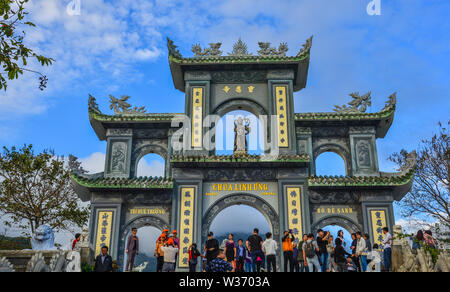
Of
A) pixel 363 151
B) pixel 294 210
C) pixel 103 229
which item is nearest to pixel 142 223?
pixel 103 229

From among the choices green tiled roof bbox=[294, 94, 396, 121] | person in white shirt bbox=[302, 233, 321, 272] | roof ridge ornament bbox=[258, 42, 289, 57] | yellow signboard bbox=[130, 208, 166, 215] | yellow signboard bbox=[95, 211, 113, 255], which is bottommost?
→ person in white shirt bbox=[302, 233, 321, 272]

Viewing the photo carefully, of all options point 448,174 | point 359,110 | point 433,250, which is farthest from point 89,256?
point 448,174

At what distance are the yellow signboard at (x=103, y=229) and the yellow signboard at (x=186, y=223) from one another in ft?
10.4

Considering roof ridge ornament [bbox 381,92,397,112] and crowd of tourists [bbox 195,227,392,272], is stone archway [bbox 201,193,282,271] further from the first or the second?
roof ridge ornament [bbox 381,92,397,112]

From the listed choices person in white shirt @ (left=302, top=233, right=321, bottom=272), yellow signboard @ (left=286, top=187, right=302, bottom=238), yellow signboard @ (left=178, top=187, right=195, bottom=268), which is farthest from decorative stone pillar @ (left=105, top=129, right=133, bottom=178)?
person in white shirt @ (left=302, top=233, right=321, bottom=272)

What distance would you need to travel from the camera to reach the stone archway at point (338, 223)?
1964cm

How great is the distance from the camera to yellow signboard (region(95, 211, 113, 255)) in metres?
19.5

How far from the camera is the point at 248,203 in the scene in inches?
791

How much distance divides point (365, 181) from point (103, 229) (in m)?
11.5

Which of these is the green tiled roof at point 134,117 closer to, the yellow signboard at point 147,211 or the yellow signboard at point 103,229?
the yellow signboard at point 147,211

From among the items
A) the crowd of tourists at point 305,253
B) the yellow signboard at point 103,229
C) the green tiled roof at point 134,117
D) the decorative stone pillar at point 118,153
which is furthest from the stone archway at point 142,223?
the crowd of tourists at point 305,253

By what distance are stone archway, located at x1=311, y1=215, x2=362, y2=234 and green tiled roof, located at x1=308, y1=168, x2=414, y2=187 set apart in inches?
60.6

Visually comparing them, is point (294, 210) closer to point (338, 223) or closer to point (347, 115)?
point (338, 223)
